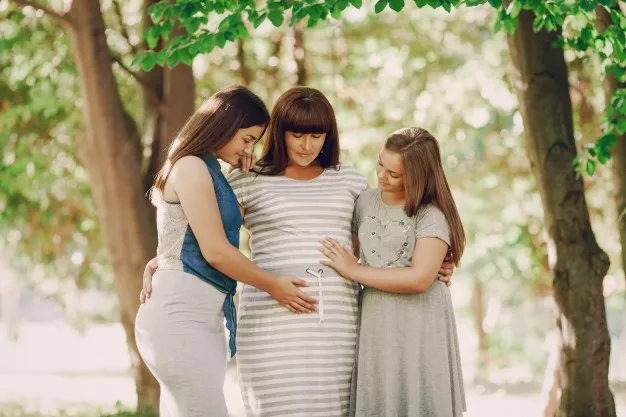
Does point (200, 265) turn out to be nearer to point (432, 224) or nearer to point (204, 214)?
point (204, 214)

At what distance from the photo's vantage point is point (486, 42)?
14.0 metres

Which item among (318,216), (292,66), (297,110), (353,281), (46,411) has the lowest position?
(46,411)

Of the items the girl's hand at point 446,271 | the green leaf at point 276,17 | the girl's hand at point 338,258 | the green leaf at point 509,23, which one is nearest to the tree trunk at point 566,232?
the green leaf at point 509,23

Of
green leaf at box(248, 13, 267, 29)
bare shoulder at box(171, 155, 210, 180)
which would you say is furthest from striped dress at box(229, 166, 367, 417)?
green leaf at box(248, 13, 267, 29)

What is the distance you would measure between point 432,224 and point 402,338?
51cm

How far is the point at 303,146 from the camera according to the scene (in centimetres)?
466

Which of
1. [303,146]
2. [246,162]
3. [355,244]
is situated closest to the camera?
[246,162]

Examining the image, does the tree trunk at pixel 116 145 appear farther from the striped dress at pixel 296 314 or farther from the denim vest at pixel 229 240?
the denim vest at pixel 229 240

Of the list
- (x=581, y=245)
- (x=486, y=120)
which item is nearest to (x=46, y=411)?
(x=486, y=120)

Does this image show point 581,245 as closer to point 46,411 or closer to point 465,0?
point 465,0

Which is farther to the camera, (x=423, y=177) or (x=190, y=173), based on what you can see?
(x=423, y=177)

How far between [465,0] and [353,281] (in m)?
1.99

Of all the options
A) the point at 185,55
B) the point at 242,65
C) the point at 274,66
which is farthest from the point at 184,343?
the point at 274,66

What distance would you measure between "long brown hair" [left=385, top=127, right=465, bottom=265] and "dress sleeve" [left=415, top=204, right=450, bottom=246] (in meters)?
0.02
